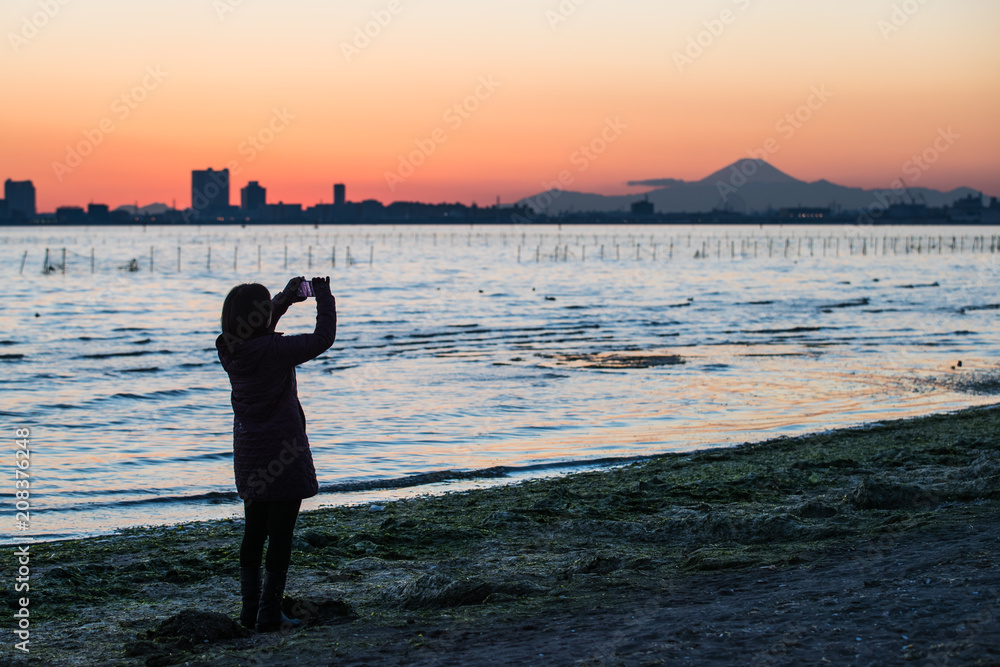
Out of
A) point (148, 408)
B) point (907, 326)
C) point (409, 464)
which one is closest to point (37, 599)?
point (409, 464)

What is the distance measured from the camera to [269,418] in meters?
5.75

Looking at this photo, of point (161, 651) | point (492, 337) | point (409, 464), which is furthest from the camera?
point (492, 337)

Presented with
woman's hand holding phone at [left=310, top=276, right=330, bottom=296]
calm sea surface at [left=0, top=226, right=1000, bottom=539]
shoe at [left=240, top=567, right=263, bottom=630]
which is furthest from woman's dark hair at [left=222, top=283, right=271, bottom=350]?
calm sea surface at [left=0, top=226, right=1000, bottom=539]

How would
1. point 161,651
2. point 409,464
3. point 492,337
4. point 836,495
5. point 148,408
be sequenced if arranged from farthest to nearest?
point 492,337 → point 148,408 → point 409,464 → point 836,495 → point 161,651

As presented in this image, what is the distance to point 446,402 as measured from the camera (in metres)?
20.4

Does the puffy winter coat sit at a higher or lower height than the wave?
higher

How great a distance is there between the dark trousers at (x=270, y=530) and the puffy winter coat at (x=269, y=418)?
13 cm

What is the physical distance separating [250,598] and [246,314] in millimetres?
1815

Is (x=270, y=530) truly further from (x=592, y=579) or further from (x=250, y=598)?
(x=592, y=579)

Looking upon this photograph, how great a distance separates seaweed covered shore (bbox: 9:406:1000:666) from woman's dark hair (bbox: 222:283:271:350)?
1770mm

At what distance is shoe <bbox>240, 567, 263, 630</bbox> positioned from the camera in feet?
19.9

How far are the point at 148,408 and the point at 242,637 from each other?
15.1 m

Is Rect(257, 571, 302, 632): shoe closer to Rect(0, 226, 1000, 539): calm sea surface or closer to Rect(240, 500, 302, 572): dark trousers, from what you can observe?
Rect(240, 500, 302, 572): dark trousers

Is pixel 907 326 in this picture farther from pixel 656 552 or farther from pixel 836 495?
pixel 656 552
